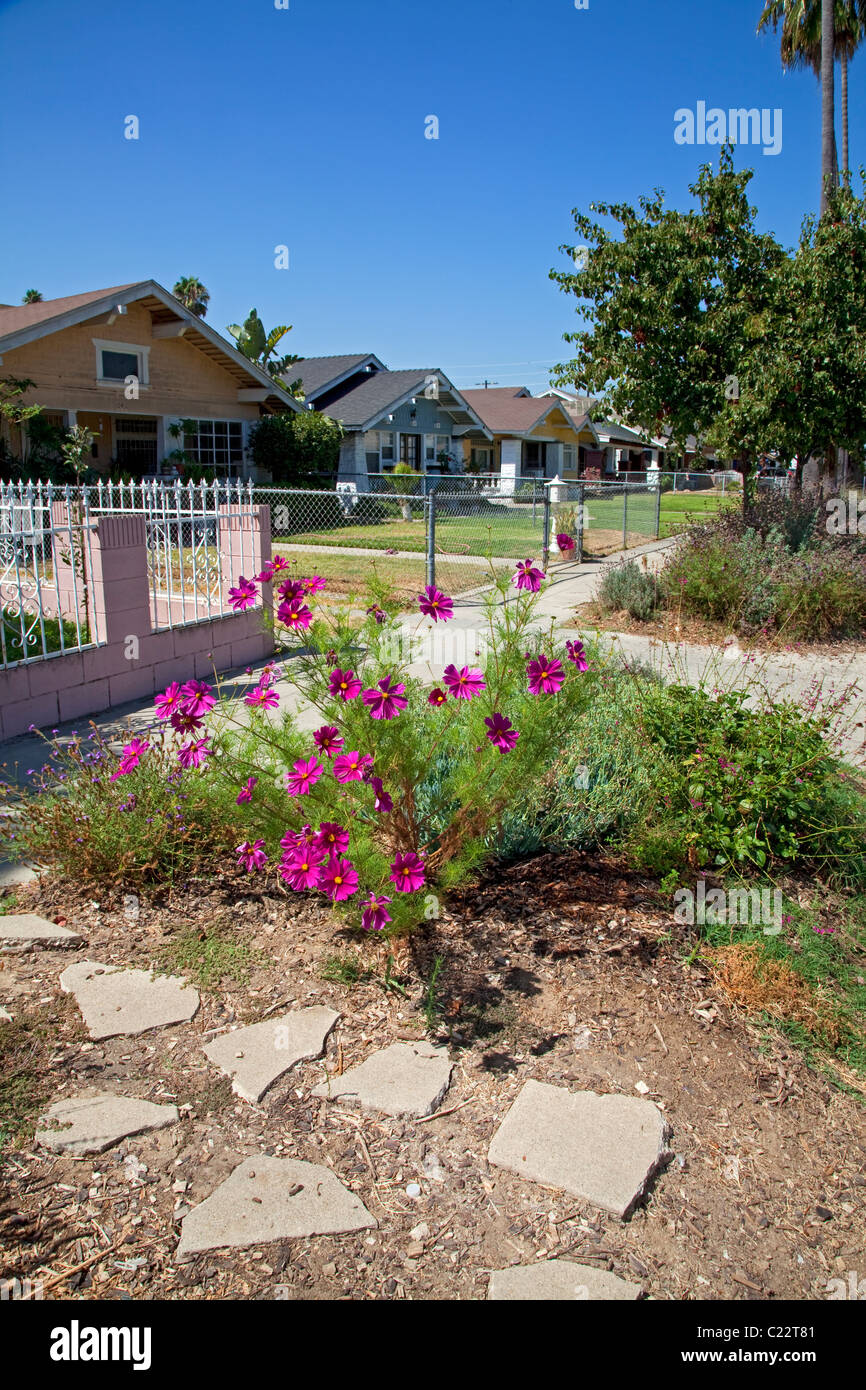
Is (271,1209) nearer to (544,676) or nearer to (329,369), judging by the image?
(544,676)

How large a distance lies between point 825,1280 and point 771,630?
8022 millimetres

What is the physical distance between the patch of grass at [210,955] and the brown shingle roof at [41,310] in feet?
59.2

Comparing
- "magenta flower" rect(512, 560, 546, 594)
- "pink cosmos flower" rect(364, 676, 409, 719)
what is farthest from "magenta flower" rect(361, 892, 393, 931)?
"magenta flower" rect(512, 560, 546, 594)

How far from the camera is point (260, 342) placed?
34.4 metres

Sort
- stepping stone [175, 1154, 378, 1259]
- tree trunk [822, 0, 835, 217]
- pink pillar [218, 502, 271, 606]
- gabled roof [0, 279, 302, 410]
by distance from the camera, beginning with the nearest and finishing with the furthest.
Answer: stepping stone [175, 1154, 378, 1259] → pink pillar [218, 502, 271, 606] → tree trunk [822, 0, 835, 217] → gabled roof [0, 279, 302, 410]

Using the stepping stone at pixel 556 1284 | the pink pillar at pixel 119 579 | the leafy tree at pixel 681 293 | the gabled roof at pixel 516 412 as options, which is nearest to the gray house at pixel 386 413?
the gabled roof at pixel 516 412

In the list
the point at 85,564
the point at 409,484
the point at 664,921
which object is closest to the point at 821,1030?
the point at 664,921

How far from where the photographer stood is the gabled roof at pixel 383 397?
97.1 feet

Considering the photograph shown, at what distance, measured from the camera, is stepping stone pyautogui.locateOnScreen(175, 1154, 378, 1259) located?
6.86ft

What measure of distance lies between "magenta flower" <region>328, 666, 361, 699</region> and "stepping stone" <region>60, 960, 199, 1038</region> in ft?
3.80

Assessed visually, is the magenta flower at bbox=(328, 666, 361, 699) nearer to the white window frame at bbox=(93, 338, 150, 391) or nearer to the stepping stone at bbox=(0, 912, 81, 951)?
the stepping stone at bbox=(0, 912, 81, 951)

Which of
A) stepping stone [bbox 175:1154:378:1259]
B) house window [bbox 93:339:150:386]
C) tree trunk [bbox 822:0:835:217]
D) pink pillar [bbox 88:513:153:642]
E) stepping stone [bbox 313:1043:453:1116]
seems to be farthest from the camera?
house window [bbox 93:339:150:386]

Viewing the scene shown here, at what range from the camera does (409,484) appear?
28469 mm
